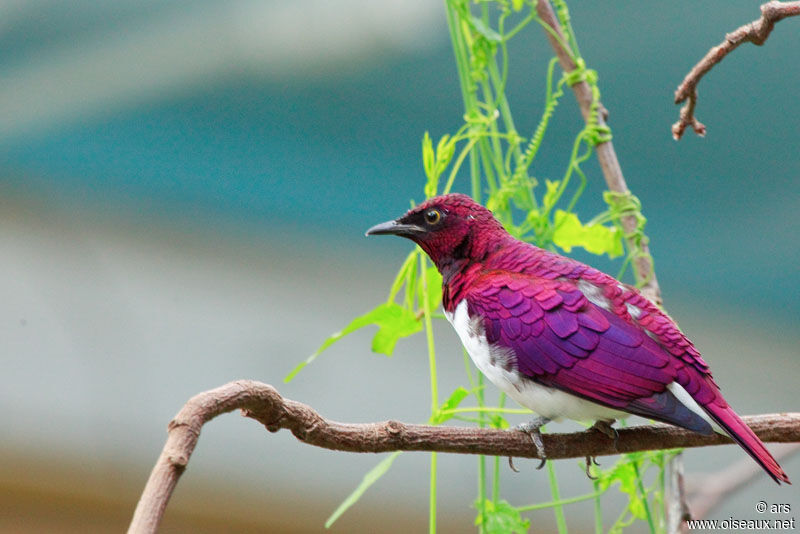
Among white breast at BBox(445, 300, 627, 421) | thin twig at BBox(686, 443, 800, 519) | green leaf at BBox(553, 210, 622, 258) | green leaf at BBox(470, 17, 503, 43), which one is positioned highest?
green leaf at BBox(470, 17, 503, 43)

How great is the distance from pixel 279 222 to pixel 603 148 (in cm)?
149

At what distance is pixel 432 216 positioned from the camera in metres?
1.35

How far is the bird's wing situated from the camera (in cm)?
107

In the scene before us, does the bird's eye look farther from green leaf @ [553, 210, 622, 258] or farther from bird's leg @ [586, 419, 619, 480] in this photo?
bird's leg @ [586, 419, 619, 480]

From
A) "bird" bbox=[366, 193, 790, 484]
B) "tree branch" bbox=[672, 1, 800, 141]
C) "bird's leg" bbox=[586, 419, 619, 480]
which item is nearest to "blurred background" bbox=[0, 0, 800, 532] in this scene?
"tree branch" bbox=[672, 1, 800, 141]

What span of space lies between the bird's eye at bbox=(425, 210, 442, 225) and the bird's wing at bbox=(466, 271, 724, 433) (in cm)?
15

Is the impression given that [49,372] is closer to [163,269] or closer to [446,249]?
[163,269]

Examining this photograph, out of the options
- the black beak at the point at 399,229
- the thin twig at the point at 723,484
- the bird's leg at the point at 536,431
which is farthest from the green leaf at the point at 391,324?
the thin twig at the point at 723,484

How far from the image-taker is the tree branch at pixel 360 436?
25.9 inches

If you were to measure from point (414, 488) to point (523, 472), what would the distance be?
0.38m

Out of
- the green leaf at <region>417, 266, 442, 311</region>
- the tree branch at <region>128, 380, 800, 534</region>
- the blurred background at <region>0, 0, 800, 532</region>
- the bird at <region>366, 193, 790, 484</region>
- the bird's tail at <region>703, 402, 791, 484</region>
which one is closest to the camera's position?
the tree branch at <region>128, 380, 800, 534</region>

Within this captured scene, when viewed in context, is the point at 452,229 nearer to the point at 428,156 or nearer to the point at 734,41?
the point at 428,156

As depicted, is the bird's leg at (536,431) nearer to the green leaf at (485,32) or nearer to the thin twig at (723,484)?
the green leaf at (485,32)

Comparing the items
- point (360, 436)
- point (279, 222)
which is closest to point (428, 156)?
point (360, 436)
